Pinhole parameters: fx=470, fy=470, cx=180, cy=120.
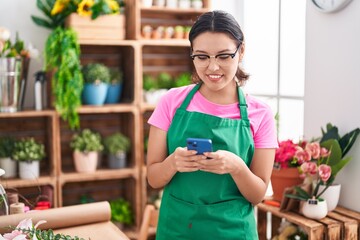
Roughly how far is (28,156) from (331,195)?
1935mm

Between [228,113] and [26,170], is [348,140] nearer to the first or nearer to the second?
[228,113]

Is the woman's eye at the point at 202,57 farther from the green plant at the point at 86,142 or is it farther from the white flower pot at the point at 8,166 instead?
the white flower pot at the point at 8,166

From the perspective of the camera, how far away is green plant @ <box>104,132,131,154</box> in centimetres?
339

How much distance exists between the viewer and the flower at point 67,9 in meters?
3.19

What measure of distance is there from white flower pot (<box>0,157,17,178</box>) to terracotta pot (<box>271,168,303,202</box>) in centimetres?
176

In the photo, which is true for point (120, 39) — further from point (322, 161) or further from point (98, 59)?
point (322, 161)

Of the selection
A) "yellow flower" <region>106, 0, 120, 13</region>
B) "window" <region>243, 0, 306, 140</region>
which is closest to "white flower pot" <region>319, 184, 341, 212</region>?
"window" <region>243, 0, 306, 140</region>

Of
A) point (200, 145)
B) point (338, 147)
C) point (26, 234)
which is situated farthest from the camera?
point (338, 147)

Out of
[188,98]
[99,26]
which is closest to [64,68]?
[99,26]

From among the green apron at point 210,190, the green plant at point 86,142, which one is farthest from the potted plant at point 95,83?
the green apron at point 210,190

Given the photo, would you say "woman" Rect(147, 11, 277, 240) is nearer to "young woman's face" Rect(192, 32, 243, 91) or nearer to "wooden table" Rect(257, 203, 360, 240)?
"young woman's face" Rect(192, 32, 243, 91)

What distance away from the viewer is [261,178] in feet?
5.03

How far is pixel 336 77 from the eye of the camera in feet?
7.79

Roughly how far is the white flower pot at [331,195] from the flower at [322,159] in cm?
2
